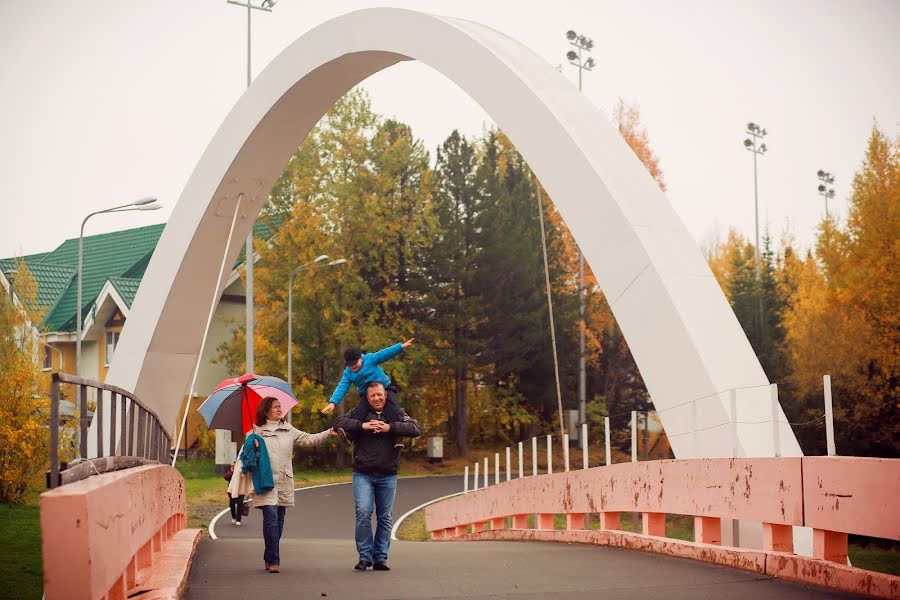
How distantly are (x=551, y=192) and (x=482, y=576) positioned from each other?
5398 millimetres

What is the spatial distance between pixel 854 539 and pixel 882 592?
58.7 feet

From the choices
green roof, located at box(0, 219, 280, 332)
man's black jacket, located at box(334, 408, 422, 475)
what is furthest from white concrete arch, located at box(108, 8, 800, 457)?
green roof, located at box(0, 219, 280, 332)

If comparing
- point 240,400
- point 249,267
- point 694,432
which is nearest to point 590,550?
point 694,432

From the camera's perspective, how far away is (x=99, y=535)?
14.4ft

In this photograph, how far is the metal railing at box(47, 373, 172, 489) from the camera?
15.3ft

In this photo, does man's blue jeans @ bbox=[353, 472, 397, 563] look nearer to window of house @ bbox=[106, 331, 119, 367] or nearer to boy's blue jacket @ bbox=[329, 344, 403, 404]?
boy's blue jacket @ bbox=[329, 344, 403, 404]

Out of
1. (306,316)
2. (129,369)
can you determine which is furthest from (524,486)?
(306,316)

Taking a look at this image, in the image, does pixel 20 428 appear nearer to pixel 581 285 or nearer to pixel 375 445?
pixel 375 445

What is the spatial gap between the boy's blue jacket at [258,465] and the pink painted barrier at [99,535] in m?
1.28

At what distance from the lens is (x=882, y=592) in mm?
6105

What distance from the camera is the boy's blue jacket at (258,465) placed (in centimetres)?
842

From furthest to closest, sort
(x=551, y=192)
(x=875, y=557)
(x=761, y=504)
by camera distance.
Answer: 1. (x=875, y=557)
2. (x=551, y=192)
3. (x=761, y=504)

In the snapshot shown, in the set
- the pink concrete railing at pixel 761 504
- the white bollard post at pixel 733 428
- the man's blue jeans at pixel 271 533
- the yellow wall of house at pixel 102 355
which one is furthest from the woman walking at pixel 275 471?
the yellow wall of house at pixel 102 355

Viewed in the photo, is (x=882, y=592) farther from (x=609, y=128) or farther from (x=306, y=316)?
(x=306, y=316)
